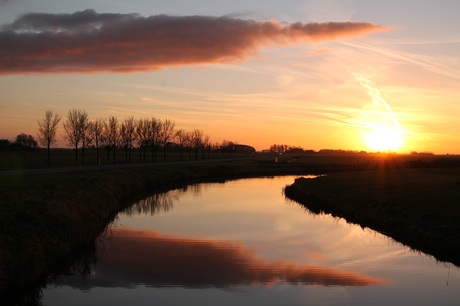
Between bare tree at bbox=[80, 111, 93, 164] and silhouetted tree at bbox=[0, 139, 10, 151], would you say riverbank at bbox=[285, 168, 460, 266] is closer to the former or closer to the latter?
bare tree at bbox=[80, 111, 93, 164]

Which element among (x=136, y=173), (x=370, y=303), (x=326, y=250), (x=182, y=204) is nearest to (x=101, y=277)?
(x=370, y=303)

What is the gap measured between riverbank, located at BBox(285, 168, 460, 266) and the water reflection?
6662 millimetres

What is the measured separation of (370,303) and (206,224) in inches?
721

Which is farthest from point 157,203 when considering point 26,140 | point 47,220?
point 26,140

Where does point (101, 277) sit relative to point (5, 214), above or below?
below

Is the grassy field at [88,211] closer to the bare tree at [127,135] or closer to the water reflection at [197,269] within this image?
the water reflection at [197,269]

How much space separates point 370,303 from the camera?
16.2 metres

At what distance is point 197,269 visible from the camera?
66.5 ft

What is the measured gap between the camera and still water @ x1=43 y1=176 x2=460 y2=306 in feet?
54.5

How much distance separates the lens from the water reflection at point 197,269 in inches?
728

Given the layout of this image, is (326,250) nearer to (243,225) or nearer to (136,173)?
(243,225)

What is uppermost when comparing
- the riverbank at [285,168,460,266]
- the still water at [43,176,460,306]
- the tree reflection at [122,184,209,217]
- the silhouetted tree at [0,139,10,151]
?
the silhouetted tree at [0,139,10,151]

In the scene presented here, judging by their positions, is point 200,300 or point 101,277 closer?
point 200,300

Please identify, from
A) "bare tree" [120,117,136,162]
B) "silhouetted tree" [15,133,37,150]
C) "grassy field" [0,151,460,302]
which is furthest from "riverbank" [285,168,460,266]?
"silhouetted tree" [15,133,37,150]
